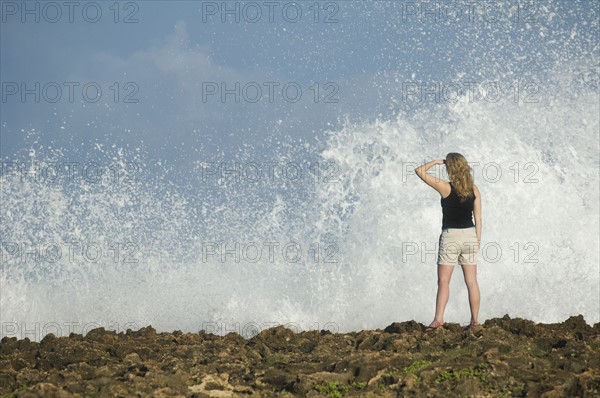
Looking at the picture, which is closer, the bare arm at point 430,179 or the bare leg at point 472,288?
the bare arm at point 430,179

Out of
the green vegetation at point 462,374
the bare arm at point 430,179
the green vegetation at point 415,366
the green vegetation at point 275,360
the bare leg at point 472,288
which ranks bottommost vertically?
the green vegetation at point 462,374

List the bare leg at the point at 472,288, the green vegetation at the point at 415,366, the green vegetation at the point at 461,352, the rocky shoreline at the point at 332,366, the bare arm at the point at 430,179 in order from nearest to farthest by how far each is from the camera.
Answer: the rocky shoreline at the point at 332,366, the green vegetation at the point at 415,366, the green vegetation at the point at 461,352, the bare arm at the point at 430,179, the bare leg at the point at 472,288

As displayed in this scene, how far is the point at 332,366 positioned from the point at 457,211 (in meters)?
3.92

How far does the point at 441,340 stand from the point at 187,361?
10.1 feet

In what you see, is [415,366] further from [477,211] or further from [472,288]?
[477,211]

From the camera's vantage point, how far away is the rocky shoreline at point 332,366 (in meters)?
8.15

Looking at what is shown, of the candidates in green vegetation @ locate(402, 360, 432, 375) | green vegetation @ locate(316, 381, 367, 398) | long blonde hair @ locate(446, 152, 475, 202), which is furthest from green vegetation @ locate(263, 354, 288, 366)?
long blonde hair @ locate(446, 152, 475, 202)

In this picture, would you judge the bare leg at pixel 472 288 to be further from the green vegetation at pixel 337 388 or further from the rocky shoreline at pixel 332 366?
the green vegetation at pixel 337 388

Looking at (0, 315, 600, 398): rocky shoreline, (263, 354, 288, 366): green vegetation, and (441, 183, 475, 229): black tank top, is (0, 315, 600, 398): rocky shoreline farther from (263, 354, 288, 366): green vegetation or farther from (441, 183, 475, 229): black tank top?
(441, 183, 475, 229): black tank top

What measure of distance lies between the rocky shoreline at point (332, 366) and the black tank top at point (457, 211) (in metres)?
1.41

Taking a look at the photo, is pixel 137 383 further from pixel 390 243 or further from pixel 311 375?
pixel 390 243

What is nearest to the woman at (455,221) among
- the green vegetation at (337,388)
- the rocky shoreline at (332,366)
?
the rocky shoreline at (332,366)

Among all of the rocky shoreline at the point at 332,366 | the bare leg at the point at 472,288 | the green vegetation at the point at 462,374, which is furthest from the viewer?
the bare leg at the point at 472,288

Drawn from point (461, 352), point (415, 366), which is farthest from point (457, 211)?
point (415, 366)
